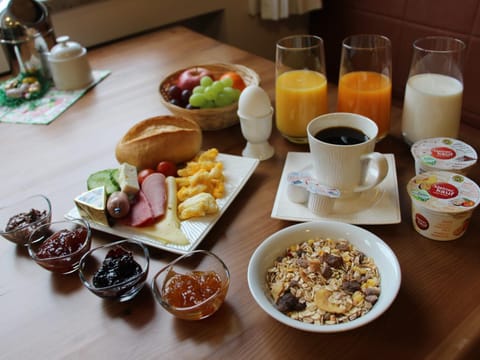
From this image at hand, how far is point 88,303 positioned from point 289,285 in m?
0.36

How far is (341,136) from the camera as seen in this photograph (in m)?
0.95

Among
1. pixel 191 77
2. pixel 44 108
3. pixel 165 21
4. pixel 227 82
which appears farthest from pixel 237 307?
pixel 165 21

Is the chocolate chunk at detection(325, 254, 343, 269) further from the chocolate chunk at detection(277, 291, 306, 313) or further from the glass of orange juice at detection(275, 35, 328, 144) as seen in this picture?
the glass of orange juice at detection(275, 35, 328, 144)

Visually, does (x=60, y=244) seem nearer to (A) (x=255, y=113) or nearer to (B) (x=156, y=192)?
(B) (x=156, y=192)

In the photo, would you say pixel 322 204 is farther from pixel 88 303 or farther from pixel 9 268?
pixel 9 268

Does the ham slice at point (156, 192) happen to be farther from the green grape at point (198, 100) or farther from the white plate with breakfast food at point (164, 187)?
the green grape at point (198, 100)

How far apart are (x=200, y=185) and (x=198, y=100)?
1.12 feet

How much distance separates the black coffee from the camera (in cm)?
93

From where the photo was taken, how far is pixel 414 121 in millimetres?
1064

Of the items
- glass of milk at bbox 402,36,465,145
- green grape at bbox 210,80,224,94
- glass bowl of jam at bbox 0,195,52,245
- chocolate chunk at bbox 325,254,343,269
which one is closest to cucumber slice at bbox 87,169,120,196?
glass bowl of jam at bbox 0,195,52,245

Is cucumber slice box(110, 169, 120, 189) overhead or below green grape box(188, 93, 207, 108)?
below

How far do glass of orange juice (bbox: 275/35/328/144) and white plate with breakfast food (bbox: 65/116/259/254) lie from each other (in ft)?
0.56

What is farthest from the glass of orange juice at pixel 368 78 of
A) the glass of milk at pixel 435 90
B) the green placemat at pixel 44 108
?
the green placemat at pixel 44 108

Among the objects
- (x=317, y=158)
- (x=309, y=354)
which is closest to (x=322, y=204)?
(x=317, y=158)
